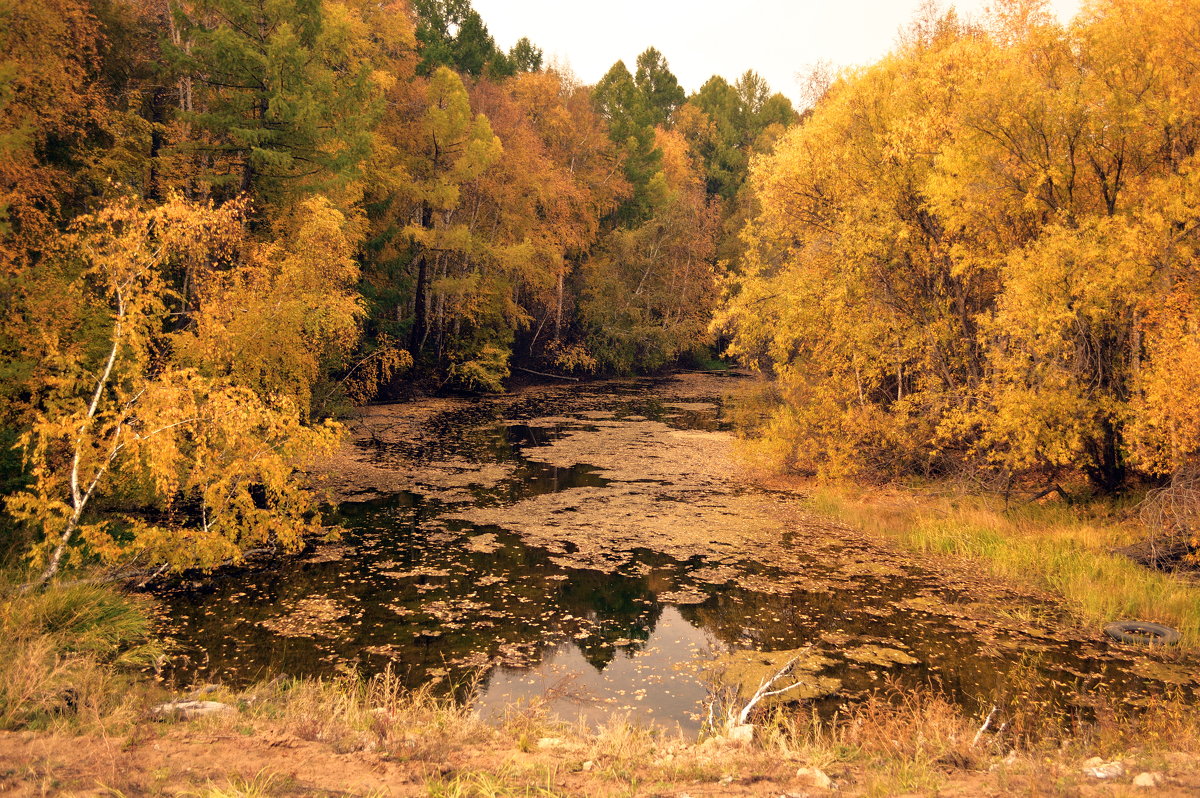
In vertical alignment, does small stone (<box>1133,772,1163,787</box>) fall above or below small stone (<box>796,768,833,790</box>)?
above

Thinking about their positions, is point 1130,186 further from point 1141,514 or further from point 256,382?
point 256,382

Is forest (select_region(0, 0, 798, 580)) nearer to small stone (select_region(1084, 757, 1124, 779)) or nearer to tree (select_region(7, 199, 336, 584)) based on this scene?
tree (select_region(7, 199, 336, 584))

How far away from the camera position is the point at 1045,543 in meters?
12.1

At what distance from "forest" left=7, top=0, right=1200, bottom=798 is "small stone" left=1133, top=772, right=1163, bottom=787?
0.02 meters

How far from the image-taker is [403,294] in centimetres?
2988

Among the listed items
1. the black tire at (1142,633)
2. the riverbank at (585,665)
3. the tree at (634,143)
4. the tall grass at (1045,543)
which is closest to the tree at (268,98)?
the riverbank at (585,665)

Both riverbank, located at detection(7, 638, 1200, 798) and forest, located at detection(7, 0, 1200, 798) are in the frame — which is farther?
forest, located at detection(7, 0, 1200, 798)

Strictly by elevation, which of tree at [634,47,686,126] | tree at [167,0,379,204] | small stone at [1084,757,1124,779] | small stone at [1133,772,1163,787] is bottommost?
small stone at [1084,757,1124,779]

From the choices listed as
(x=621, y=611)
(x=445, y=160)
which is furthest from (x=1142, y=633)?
(x=445, y=160)

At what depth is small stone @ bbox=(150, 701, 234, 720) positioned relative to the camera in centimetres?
584

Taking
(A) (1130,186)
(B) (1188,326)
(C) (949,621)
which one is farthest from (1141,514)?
(A) (1130,186)


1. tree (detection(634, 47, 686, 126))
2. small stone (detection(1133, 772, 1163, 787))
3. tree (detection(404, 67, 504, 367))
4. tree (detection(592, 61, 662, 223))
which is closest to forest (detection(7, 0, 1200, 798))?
small stone (detection(1133, 772, 1163, 787))

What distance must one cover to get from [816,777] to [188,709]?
4.78m

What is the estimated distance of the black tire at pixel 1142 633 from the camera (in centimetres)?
904
